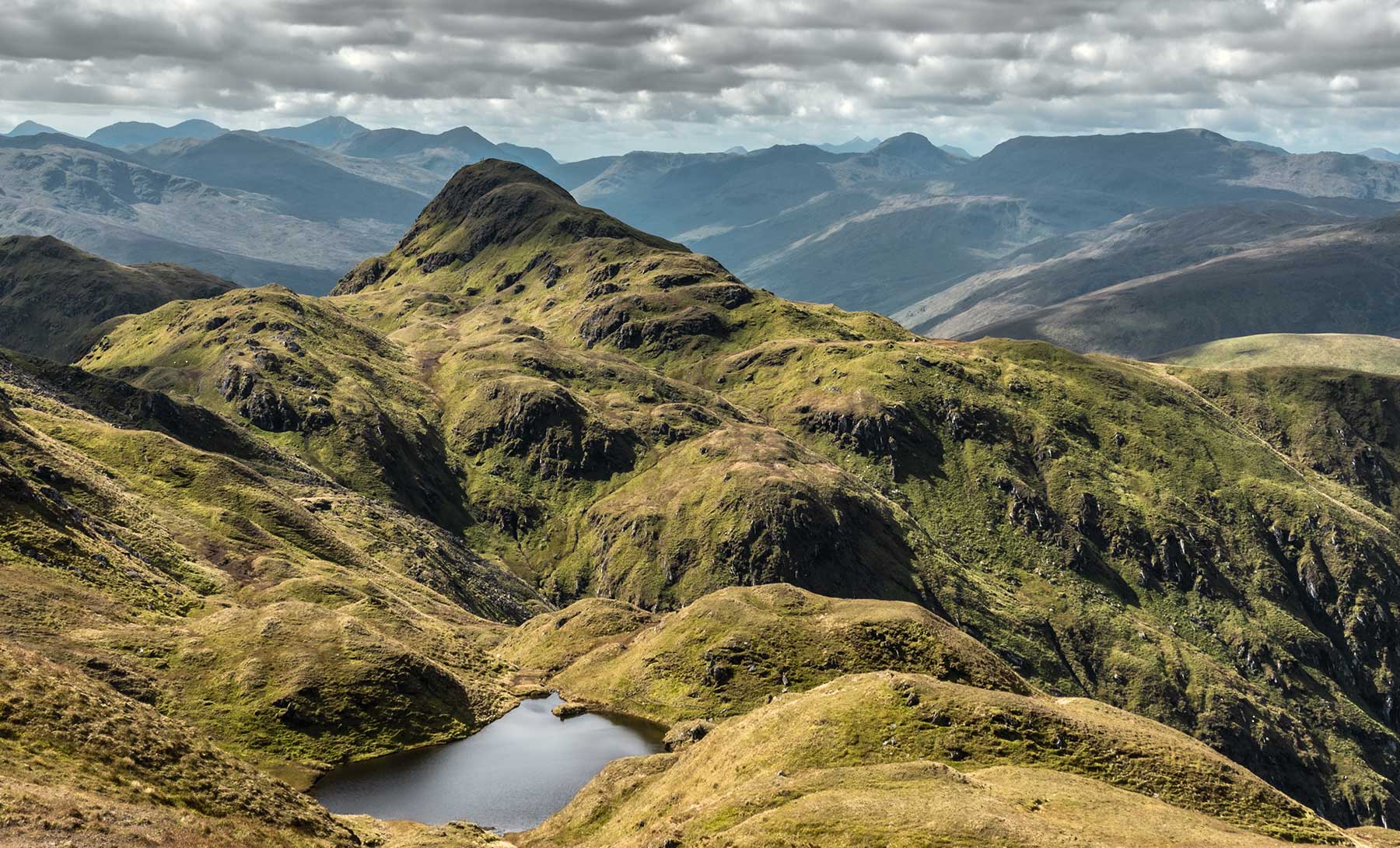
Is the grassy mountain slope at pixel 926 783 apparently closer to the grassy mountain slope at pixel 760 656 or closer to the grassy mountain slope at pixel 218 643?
the grassy mountain slope at pixel 760 656

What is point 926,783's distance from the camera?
103 metres

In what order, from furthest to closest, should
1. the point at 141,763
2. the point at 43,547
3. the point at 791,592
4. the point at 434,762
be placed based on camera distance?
the point at 791,592 → the point at 43,547 → the point at 434,762 → the point at 141,763

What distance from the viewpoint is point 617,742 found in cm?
15062

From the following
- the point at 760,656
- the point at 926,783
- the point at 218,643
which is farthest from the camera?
the point at 760,656

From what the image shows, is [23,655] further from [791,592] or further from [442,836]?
[791,592]

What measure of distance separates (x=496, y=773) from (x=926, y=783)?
62089 millimetres

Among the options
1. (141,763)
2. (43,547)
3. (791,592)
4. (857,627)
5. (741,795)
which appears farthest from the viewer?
(791,592)

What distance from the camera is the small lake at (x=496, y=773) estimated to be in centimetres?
12638

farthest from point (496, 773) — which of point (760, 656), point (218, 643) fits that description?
point (760, 656)

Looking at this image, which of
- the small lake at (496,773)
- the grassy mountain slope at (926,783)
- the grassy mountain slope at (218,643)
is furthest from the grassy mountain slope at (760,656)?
the grassy mountain slope at (926,783)

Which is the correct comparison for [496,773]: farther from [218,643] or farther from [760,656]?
[760,656]

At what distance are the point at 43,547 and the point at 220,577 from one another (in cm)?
3527

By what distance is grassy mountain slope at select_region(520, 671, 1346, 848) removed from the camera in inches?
3730

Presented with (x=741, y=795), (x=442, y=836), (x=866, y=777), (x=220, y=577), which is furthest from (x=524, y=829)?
(x=220, y=577)
